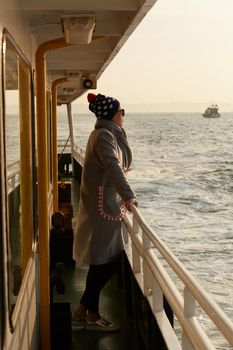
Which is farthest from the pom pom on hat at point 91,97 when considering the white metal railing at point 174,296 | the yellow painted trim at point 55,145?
the yellow painted trim at point 55,145

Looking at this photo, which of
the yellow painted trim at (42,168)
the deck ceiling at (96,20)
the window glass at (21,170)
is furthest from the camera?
the yellow painted trim at (42,168)

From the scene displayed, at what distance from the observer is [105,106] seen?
405cm

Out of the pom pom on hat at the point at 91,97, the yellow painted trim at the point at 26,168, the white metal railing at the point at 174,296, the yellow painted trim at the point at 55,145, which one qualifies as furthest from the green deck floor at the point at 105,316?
the yellow painted trim at the point at 55,145

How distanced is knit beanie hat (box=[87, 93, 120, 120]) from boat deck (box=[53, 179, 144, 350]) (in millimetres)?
1431

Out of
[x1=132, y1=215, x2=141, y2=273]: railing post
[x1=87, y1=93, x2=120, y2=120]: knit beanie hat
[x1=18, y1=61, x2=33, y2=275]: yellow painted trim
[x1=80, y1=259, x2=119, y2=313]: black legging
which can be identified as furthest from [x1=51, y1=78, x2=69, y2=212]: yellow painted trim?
[x1=18, y1=61, x2=33, y2=275]: yellow painted trim

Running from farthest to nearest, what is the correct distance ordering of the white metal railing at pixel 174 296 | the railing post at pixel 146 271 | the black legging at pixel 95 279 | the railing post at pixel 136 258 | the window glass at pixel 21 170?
the railing post at pixel 136 258, the black legging at pixel 95 279, the railing post at pixel 146 271, the window glass at pixel 21 170, the white metal railing at pixel 174 296

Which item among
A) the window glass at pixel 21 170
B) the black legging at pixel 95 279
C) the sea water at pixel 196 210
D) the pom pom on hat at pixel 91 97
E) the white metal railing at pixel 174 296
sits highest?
the pom pom on hat at pixel 91 97

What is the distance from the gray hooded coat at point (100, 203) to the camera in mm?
4031

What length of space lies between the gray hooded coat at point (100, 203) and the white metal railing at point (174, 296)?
17 centimetres

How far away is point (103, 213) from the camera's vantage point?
160 inches

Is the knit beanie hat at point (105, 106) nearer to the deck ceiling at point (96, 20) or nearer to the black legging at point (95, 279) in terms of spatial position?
the deck ceiling at point (96, 20)

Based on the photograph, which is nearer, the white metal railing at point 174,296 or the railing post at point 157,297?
the white metal railing at point 174,296

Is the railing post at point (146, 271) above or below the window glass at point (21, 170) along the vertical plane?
below

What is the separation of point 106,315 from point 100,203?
1.09 metres
